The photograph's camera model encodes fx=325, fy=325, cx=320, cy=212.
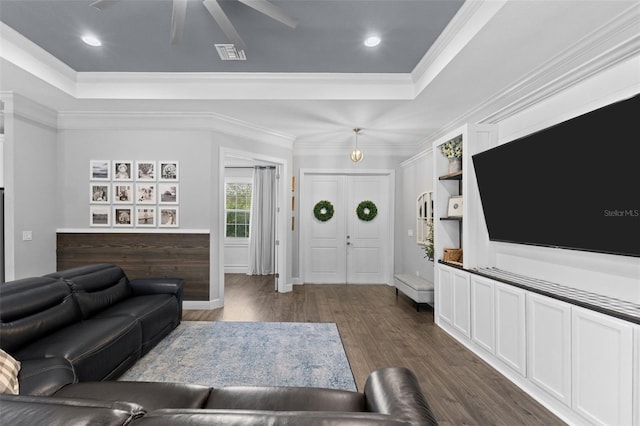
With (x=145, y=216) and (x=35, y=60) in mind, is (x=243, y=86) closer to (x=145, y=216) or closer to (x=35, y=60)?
(x=35, y=60)

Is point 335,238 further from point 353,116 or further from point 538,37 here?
point 538,37

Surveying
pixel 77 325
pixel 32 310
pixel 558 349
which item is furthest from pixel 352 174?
pixel 32 310

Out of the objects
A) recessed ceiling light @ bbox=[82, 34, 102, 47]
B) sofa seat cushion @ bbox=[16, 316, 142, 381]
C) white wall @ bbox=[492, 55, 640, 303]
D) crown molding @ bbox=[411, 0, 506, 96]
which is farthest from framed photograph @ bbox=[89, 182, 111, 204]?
white wall @ bbox=[492, 55, 640, 303]

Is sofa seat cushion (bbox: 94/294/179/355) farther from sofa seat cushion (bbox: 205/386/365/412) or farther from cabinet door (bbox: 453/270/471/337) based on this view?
cabinet door (bbox: 453/270/471/337)

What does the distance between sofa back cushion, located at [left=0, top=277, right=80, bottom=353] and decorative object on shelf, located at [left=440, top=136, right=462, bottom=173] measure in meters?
4.09

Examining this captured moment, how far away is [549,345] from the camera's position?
7.55 feet

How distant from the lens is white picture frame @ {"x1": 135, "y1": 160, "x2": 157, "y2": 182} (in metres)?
4.71

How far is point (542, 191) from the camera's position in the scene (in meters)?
2.54

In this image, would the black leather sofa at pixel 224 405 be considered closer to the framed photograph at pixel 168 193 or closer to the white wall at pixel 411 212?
the framed photograph at pixel 168 193

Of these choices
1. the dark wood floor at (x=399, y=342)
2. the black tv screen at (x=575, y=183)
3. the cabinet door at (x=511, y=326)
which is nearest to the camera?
the black tv screen at (x=575, y=183)

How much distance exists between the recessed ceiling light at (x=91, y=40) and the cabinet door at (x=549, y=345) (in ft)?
14.4

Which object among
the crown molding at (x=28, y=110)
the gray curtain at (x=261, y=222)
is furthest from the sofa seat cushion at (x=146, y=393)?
the gray curtain at (x=261, y=222)

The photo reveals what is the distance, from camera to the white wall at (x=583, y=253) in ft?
6.83

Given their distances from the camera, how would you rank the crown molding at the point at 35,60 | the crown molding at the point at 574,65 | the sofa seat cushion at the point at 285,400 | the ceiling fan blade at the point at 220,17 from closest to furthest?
the sofa seat cushion at the point at 285,400 → the crown molding at the point at 574,65 → the ceiling fan blade at the point at 220,17 → the crown molding at the point at 35,60
